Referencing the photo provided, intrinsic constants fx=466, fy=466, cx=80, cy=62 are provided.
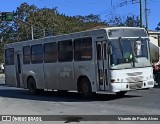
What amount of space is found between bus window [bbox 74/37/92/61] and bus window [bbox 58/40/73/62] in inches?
17.5

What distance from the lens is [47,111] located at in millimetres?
16422

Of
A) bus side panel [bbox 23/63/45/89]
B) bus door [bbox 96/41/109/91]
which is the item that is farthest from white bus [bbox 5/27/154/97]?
bus side panel [bbox 23/63/45/89]

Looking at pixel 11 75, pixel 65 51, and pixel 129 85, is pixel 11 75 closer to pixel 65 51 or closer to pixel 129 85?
pixel 65 51

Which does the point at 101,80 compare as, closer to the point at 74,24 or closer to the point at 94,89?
the point at 94,89

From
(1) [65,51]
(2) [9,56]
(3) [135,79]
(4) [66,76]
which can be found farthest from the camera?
(2) [9,56]

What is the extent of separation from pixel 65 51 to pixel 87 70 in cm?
203

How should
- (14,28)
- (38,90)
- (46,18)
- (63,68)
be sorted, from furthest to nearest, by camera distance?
(14,28) → (46,18) → (38,90) → (63,68)

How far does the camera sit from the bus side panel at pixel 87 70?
19.7 m

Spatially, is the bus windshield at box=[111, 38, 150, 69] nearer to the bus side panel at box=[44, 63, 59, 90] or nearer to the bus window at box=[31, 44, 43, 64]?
the bus side panel at box=[44, 63, 59, 90]

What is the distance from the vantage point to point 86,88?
66.8 ft

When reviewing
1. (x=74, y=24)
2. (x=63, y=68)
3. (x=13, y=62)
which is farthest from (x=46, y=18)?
(x=63, y=68)

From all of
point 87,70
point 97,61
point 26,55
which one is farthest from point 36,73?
point 97,61

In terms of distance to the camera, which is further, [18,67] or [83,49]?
[18,67]

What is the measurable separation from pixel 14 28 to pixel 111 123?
2835 inches
